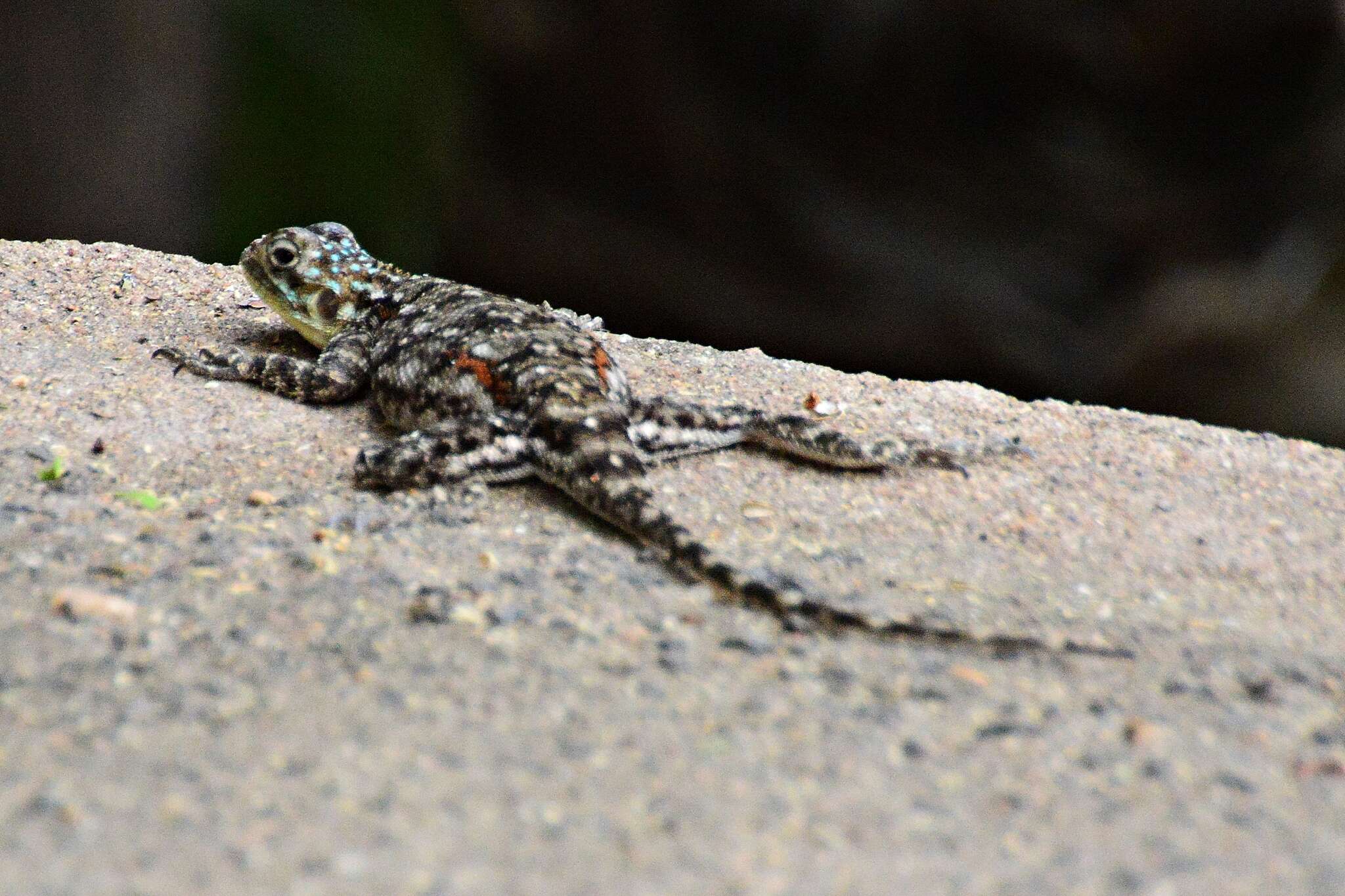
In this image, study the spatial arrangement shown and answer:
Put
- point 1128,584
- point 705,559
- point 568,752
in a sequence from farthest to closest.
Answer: point 1128,584 → point 705,559 → point 568,752

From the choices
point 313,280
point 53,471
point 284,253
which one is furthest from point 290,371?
point 53,471

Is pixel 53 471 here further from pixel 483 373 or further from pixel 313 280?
pixel 313 280

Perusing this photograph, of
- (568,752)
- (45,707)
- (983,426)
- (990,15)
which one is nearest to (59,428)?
(45,707)

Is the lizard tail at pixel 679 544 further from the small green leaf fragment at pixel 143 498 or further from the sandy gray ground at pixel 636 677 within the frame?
the small green leaf fragment at pixel 143 498

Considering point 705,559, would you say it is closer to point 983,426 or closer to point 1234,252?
point 983,426

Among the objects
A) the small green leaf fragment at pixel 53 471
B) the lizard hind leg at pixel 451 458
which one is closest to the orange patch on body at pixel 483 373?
the lizard hind leg at pixel 451 458

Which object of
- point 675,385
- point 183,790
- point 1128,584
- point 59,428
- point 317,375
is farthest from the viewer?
point 675,385
